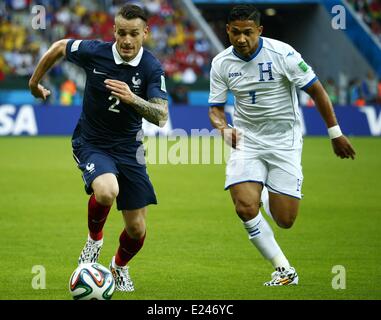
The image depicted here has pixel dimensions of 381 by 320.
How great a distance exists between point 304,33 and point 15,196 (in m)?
26.6

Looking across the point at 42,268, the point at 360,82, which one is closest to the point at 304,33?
the point at 360,82

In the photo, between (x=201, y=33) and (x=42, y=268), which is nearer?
(x=42, y=268)

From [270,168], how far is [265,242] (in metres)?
0.80

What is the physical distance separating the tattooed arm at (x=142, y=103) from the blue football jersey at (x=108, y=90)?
0.24m

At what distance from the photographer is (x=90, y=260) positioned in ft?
28.0

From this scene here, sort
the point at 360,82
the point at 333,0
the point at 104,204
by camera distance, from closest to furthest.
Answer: the point at 104,204
the point at 360,82
the point at 333,0

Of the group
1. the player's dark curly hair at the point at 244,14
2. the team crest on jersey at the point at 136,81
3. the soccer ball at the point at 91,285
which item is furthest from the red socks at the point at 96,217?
the player's dark curly hair at the point at 244,14

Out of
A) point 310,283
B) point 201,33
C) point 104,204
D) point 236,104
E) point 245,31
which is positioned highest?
point 201,33

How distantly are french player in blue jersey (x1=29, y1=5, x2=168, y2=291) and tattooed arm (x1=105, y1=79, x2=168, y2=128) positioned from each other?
0.05m

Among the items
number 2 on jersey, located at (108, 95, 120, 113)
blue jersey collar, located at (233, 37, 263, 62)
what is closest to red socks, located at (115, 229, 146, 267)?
number 2 on jersey, located at (108, 95, 120, 113)

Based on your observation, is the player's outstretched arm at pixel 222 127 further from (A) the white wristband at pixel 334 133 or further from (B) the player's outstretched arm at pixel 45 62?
(B) the player's outstretched arm at pixel 45 62

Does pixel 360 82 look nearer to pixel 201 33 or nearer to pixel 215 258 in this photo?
pixel 201 33

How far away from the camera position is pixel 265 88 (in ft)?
29.0

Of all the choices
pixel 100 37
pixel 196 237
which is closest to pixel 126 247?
pixel 196 237
